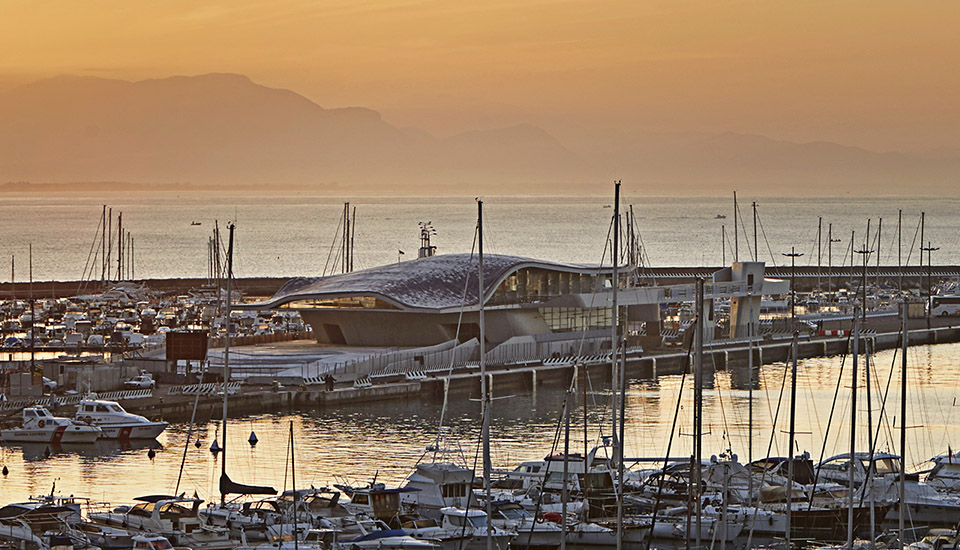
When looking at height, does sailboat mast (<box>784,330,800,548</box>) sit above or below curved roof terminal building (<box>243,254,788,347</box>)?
below

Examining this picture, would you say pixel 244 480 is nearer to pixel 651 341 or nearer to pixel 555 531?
pixel 555 531

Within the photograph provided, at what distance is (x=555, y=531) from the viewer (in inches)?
1344

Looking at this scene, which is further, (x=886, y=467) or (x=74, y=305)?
(x=74, y=305)

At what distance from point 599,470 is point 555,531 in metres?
4.62

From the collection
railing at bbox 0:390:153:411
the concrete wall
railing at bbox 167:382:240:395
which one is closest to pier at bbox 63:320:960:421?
railing at bbox 167:382:240:395

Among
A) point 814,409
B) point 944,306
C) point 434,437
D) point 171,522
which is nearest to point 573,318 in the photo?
point 814,409

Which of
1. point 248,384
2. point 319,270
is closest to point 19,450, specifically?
point 248,384

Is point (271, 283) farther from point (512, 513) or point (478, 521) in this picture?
point (478, 521)

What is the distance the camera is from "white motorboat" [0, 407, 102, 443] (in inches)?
1988

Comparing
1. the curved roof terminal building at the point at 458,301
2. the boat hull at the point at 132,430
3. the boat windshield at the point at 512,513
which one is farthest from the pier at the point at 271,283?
the boat windshield at the point at 512,513

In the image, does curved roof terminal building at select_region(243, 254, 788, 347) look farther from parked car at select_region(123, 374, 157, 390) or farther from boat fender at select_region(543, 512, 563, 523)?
boat fender at select_region(543, 512, 563, 523)

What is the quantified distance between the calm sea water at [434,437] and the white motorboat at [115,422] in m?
0.71

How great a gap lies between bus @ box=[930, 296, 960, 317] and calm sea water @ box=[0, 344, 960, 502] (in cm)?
2984

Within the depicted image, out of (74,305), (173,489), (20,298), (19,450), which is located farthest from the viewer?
(20,298)
